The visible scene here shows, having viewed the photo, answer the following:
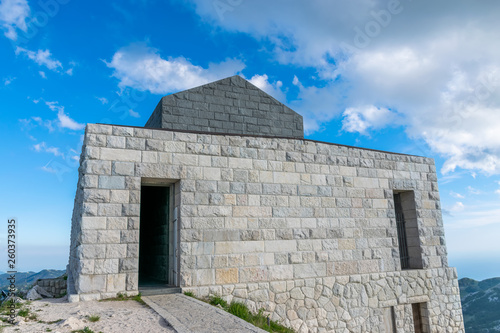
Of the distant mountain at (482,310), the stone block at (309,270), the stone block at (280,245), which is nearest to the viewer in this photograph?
the stone block at (280,245)

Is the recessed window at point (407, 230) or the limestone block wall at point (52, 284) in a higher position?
the recessed window at point (407, 230)

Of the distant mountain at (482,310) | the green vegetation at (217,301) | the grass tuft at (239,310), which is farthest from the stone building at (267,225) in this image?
Answer: the distant mountain at (482,310)

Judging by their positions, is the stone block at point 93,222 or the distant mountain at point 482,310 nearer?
the stone block at point 93,222

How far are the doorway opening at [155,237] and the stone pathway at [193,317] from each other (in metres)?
1.30

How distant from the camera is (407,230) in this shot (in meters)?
9.50

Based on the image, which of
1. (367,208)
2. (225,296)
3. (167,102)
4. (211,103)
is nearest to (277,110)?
(211,103)

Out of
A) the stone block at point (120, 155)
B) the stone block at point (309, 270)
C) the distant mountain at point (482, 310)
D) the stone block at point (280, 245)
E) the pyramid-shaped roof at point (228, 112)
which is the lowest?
the distant mountain at point (482, 310)

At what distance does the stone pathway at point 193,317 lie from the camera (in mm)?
4258

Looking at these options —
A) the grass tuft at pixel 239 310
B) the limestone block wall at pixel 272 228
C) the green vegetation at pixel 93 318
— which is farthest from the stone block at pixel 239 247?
the green vegetation at pixel 93 318

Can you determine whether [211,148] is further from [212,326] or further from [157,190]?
[212,326]

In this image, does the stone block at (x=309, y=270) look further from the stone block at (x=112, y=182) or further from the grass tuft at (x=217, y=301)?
the stone block at (x=112, y=182)

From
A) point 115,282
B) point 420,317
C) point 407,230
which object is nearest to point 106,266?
point 115,282

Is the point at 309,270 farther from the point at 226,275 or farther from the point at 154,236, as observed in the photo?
the point at 154,236

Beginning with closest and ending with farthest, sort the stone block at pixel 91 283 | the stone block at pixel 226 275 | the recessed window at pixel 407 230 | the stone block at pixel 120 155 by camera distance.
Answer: the stone block at pixel 91 283 → the stone block at pixel 120 155 → the stone block at pixel 226 275 → the recessed window at pixel 407 230
